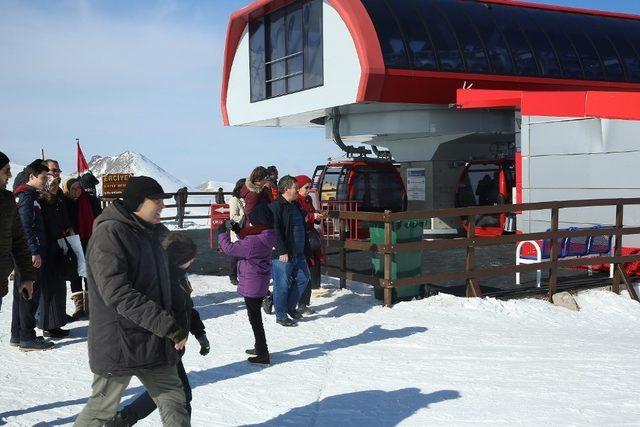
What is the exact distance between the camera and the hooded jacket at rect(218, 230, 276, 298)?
5.45 meters

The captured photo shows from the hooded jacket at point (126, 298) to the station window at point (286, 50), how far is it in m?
14.7

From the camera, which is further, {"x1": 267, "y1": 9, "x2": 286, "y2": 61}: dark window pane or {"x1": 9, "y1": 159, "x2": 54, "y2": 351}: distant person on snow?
{"x1": 267, "y1": 9, "x2": 286, "y2": 61}: dark window pane

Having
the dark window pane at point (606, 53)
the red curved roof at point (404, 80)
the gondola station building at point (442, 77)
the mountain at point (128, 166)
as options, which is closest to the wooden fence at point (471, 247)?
the gondola station building at point (442, 77)

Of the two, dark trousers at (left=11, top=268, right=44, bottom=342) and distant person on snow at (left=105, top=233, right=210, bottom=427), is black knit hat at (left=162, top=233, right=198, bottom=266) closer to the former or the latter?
distant person on snow at (left=105, top=233, right=210, bottom=427)

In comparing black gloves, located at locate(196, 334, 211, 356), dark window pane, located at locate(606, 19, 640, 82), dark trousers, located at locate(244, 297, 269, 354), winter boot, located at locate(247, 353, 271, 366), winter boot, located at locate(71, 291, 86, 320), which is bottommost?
winter boot, located at locate(247, 353, 271, 366)

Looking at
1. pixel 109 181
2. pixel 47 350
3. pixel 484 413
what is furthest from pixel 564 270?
pixel 109 181

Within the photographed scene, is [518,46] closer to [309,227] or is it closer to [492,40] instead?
[492,40]

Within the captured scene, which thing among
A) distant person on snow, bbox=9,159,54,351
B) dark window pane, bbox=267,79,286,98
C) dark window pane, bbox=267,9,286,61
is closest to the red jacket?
distant person on snow, bbox=9,159,54,351

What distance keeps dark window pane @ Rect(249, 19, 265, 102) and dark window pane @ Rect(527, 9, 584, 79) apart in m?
8.02

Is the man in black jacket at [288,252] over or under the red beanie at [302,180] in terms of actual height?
under

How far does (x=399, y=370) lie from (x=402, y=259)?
264 cm

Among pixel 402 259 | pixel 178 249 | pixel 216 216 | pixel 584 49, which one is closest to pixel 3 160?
pixel 178 249

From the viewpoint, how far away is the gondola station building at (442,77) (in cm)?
1527

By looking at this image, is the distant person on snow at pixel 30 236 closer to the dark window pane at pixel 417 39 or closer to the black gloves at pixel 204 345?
the black gloves at pixel 204 345
